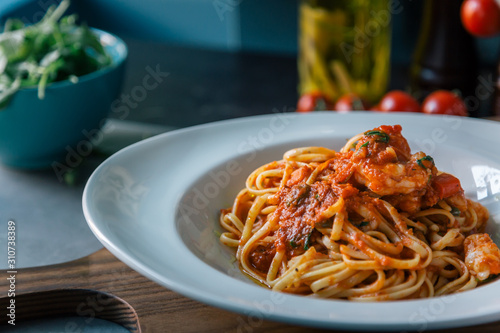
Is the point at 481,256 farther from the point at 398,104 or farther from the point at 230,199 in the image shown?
the point at 398,104

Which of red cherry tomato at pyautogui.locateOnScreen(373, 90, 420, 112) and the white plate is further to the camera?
red cherry tomato at pyautogui.locateOnScreen(373, 90, 420, 112)

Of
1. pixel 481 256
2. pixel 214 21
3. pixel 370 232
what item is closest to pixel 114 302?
pixel 370 232

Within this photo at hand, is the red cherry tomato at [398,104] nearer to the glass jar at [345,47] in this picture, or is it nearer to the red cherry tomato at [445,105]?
the red cherry tomato at [445,105]

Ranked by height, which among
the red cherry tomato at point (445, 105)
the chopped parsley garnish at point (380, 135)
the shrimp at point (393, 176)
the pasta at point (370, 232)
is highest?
the chopped parsley garnish at point (380, 135)

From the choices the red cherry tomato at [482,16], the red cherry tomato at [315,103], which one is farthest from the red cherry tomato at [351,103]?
the red cherry tomato at [482,16]

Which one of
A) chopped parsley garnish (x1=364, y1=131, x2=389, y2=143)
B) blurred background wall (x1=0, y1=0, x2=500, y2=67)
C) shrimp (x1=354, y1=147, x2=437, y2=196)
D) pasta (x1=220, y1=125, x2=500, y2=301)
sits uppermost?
chopped parsley garnish (x1=364, y1=131, x2=389, y2=143)

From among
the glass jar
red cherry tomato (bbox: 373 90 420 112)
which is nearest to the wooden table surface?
red cherry tomato (bbox: 373 90 420 112)

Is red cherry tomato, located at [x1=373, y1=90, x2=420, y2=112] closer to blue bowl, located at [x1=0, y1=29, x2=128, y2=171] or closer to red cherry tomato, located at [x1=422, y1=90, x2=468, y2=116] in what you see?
red cherry tomato, located at [x1=422, y1=90, x2=468, y2=116]
